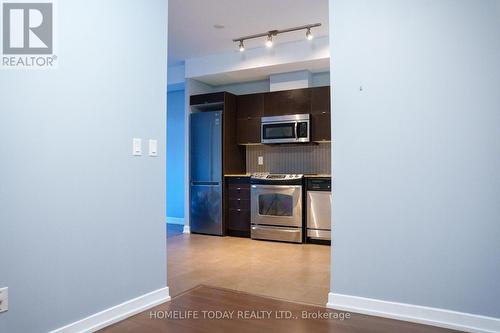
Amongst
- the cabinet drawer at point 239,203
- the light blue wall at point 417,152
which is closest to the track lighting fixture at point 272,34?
the light blue wall at point 417,152

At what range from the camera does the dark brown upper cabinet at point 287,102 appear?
16.2 ft

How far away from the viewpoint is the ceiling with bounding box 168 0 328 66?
3.68m

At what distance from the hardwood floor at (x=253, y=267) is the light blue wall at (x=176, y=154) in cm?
159

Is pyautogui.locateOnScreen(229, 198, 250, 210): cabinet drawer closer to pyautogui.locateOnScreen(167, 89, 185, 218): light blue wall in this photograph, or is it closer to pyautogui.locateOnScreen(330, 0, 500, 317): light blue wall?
pyautogui.locateOnScreen(167, 89, 185, 218): light blue wall

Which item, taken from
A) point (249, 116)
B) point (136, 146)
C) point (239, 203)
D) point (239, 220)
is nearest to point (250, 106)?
point (249, 116)

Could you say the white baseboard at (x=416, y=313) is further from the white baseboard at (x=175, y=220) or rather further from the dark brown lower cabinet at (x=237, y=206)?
the white baseboard at (x=175, y=220)

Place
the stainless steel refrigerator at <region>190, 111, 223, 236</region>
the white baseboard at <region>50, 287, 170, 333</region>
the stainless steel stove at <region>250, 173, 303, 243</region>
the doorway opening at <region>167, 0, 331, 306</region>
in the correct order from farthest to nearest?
the stainless steel refrigerator at <region>190, 111, 223, 236</region> → the stainless steel stove at <region>250, 173, 303, 243</region> → the doorway opening at <region>167, 0, 331, 306</region> → the white baseboard at <region>50, 287, 170, 333</region>

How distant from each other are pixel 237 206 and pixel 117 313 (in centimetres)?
308

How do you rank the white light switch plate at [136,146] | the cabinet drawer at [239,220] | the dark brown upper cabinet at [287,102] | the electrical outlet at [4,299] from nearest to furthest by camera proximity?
the electrical outlet at [4,299]
the white light switch plate at [136,146]
the dark brown upper cabinet at [287,102]
the cabinet drawer at [239,220]

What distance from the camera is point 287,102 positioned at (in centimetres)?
507

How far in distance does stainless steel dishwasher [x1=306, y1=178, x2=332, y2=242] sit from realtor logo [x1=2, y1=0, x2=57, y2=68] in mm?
3425

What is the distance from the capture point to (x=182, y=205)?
21.0ft

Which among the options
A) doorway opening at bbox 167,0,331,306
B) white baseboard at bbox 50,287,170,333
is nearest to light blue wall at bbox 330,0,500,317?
white baseboard at bbox 50,287,170,333

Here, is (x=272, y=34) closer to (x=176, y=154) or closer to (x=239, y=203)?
(x=239, y=203)
